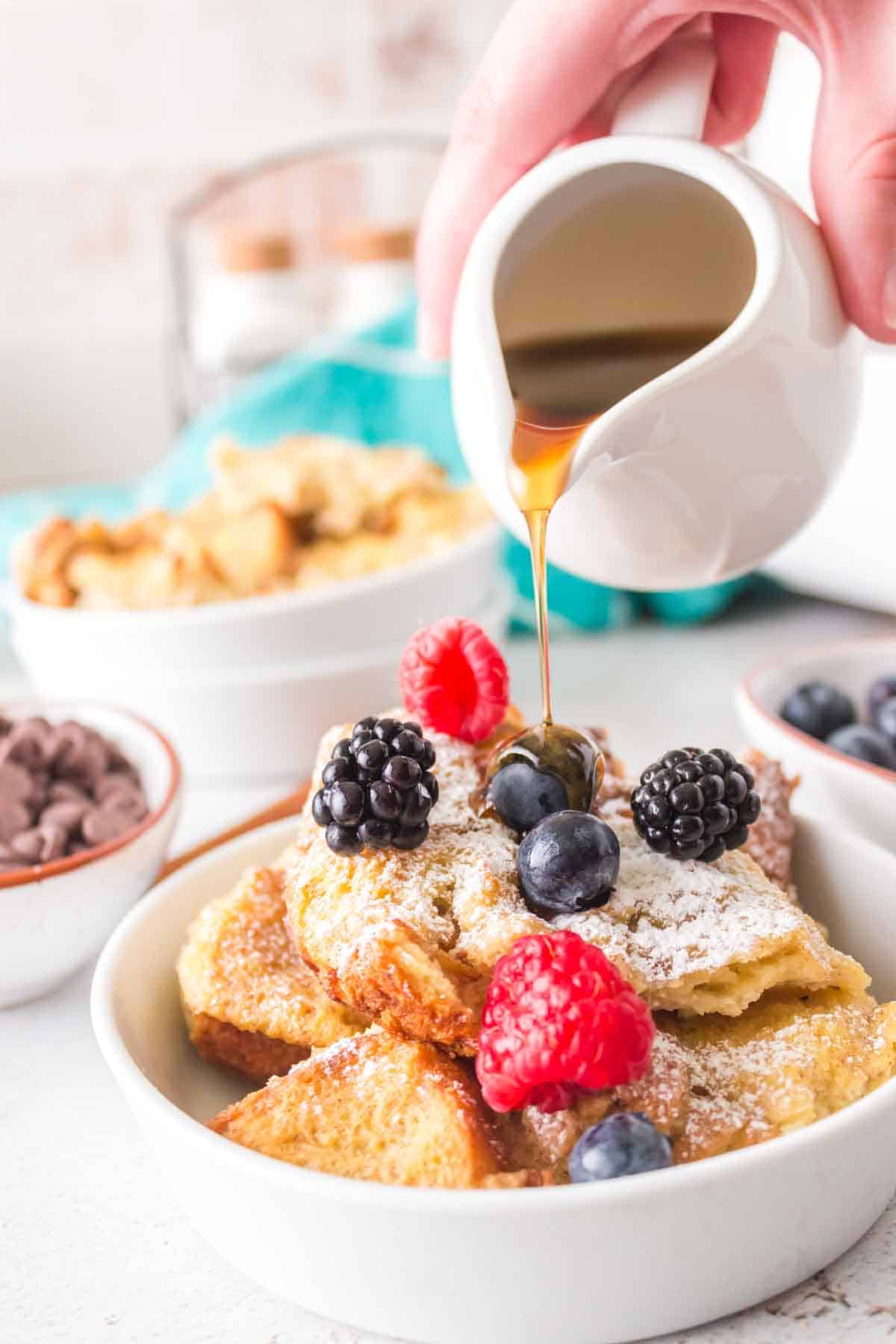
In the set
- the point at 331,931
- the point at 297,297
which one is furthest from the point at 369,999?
the point at 297,297

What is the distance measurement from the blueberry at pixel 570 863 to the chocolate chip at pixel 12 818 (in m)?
0.43

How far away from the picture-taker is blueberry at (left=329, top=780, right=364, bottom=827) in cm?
70

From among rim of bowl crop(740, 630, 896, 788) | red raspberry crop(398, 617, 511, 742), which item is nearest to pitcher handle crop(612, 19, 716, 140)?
red raspberry crop(398, 617, 511, 742)

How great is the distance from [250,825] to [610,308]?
0.45 meters

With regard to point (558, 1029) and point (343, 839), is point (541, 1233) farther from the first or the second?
point (343, 839)

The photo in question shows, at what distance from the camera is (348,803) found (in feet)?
2.29

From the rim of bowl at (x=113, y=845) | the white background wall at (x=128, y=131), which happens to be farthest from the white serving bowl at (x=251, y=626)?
the white background wall at (x=128, y=131)

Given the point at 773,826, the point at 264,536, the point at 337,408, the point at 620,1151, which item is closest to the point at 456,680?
the point at 773,826

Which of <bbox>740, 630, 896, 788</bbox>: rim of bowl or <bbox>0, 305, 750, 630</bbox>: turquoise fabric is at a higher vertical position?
<bbox>740, 630, 896, 788</bbox>: rim of bowl

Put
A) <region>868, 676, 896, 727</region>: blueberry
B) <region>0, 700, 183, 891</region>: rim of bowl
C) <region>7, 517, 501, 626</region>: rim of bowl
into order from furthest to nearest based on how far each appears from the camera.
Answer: <region>7, 517, 501, 626</region>: rim of bowl
<region>868, 676, 896, 727</region>: blueberry
<region>0, 700, 183, 891</region>: rim of bowl

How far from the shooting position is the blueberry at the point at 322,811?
0.72m

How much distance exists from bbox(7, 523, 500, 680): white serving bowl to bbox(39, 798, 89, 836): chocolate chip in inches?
12.4

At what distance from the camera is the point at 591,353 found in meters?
0.88

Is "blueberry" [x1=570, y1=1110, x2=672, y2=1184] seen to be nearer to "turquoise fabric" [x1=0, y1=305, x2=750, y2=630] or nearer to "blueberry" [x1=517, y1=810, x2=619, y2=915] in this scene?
"blueberry" [x1=517, y1=810, x2=619, y2=915]
